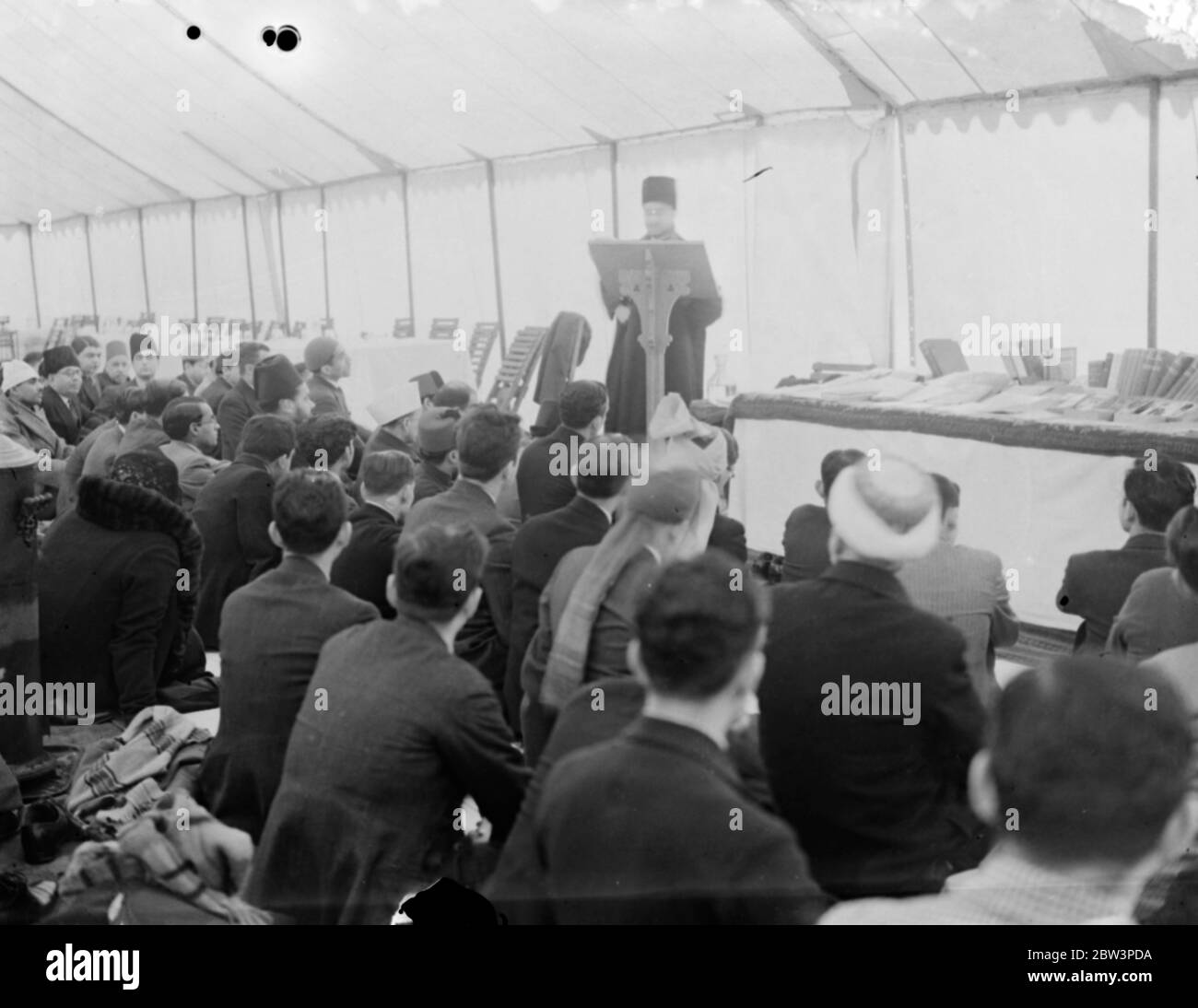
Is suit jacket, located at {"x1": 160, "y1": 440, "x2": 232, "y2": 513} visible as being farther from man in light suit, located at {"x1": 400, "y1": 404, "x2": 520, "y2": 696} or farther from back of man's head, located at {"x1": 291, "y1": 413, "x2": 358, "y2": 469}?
man in light suit, located at {"x1": 400, "y1": 404, "x2": 520, "y2": 696}

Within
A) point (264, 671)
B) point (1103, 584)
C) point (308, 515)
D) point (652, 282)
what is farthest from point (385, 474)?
point (1103, 584)

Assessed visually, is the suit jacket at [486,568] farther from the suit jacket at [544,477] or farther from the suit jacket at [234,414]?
the suit jacket at [234,414]

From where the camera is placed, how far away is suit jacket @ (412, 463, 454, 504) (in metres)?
3.22

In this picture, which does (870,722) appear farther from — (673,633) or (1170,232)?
(1170,232)

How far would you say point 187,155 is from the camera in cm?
307

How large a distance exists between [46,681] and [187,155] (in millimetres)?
1214

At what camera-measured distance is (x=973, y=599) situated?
284cm

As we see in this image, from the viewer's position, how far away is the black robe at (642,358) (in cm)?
310

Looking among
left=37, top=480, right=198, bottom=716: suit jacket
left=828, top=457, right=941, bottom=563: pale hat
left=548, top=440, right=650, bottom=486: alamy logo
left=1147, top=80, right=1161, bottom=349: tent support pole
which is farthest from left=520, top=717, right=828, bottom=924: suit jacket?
left=1147, top=80, right=1161, bottom=349: tent support pole

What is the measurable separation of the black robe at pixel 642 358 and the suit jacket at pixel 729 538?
0.32m

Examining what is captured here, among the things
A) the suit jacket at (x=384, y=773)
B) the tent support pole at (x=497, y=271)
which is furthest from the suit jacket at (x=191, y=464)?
the suit jacket at (x=384, y=773)

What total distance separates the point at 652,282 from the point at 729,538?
610 millimetres
